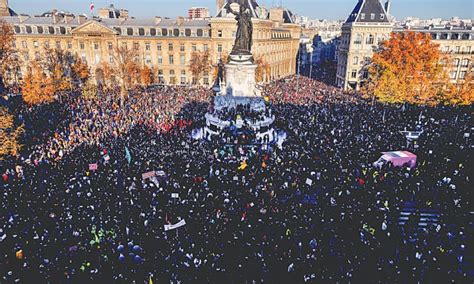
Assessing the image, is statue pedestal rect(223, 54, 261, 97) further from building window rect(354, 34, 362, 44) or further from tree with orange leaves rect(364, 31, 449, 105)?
building window rect(354, 34, 362, 44)

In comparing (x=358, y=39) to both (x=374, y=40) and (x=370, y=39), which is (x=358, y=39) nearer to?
(x=370, y=39)

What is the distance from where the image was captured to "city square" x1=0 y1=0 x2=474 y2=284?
51.6ft

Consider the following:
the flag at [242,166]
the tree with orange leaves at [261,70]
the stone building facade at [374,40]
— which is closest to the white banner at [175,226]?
the flag at [242,166]

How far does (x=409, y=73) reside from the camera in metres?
55.0

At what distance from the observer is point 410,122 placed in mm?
39031

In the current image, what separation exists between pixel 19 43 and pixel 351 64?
67.7 m

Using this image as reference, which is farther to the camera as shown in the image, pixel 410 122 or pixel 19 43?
pixel 19 43

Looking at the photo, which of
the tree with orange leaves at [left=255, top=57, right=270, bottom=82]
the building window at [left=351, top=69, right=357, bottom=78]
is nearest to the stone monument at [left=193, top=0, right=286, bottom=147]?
the tree with orange leaves at [left=255, top=57, right=270, bottom=82]

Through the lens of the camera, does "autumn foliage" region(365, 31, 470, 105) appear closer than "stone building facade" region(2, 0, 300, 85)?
Yes

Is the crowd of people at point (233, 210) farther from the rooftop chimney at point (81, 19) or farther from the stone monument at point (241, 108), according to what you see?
the rooftop chimney at point (81, 19)

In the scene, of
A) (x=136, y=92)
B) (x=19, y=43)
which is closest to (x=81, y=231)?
(x=136, y=92)

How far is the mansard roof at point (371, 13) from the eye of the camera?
2598 inches

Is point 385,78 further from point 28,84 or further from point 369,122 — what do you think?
point 28,84

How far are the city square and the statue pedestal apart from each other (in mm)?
152
